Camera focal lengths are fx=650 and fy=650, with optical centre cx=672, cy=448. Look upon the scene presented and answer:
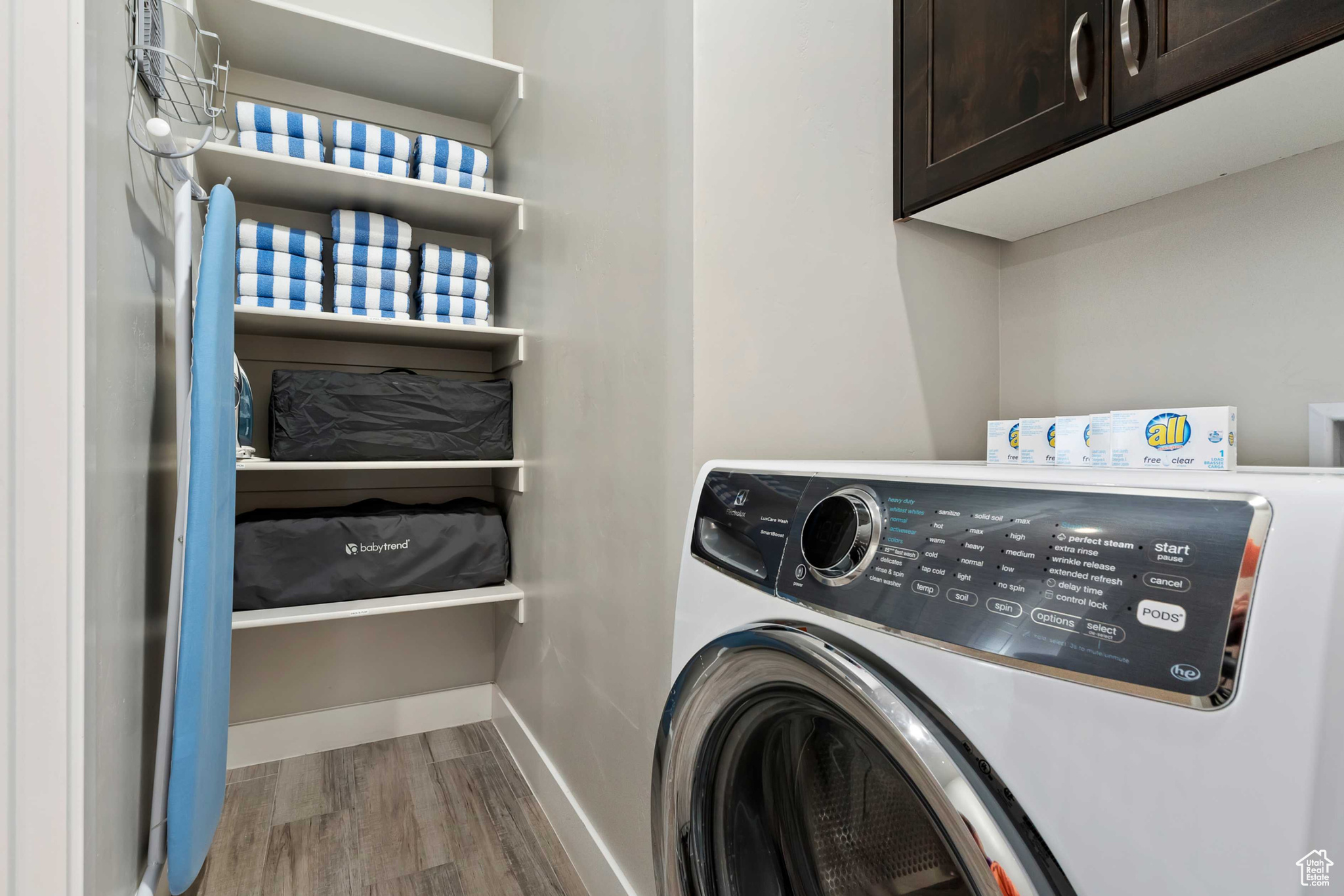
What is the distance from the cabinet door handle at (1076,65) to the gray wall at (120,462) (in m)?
1.37

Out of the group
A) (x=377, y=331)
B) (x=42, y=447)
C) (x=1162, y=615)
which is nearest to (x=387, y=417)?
(x=377, y=331)

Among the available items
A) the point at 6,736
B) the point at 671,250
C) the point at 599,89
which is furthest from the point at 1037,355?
the point at 6,736

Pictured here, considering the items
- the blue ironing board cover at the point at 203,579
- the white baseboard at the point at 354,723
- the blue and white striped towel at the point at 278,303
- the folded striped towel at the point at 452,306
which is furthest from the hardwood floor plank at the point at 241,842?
the folded striped towel at the point at 452,306

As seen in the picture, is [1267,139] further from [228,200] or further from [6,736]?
[6,736]

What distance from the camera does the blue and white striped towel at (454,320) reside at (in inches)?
78.1

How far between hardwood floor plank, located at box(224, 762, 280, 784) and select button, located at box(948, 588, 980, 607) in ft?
7.08

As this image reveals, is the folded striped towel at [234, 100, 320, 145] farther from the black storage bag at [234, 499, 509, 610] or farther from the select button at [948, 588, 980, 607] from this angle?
the select button at [948, 588, 980, 607]

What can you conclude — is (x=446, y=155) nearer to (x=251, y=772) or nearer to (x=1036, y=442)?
(x=1036, y=442)

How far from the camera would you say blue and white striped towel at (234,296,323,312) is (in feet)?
5.83

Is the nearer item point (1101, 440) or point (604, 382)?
point (1101, 440)

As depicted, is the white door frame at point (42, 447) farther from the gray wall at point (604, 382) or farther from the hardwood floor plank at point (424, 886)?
the gray wall at point (604, 382)

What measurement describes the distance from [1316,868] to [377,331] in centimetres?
209

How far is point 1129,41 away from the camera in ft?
2.88

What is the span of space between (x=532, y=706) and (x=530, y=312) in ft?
3.76
